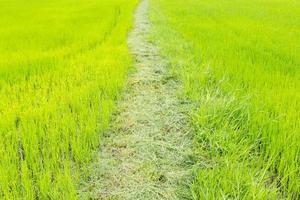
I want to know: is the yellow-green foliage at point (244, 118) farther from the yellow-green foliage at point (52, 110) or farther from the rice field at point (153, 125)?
the yellow-green foliage at point (52, 110)

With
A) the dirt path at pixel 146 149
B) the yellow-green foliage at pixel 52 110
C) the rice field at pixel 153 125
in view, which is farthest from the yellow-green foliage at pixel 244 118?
the yellow-green foliage at pixel 52 110

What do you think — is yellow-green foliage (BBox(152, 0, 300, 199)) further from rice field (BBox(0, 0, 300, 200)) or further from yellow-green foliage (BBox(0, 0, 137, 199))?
yellow-green foliage (BBox(0, 0, 137, 199))

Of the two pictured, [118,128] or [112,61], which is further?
[112,61]

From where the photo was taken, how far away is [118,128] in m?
2.22

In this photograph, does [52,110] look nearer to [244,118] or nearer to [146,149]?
[146,149]

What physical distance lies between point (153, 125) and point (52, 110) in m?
0.80

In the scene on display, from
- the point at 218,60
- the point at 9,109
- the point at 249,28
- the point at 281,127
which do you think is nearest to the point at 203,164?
the point at 281,127

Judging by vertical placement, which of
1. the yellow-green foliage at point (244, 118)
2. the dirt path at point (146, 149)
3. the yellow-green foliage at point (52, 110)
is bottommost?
the dirt path at point (146, 149)

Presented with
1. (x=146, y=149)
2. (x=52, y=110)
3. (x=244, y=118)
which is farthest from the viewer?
(x=52, y=110)

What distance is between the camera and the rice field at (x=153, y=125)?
1.51 meters

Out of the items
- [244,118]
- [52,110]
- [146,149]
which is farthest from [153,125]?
[52,110]

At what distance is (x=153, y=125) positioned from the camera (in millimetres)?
A: 2256

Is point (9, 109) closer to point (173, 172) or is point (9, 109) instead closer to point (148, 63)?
point (173, 172)

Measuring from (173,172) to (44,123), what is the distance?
3.39 ft
